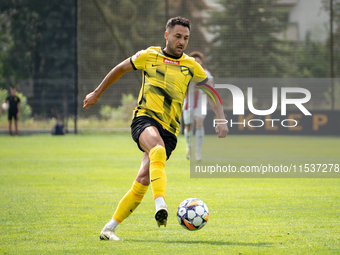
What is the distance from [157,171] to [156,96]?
767 millimetres

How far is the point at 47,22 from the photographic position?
34.1 meters

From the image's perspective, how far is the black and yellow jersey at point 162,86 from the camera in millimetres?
4393

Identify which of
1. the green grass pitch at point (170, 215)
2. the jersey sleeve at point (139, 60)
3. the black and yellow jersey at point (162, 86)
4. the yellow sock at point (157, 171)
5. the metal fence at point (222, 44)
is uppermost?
the metal fence at point (222, 44)

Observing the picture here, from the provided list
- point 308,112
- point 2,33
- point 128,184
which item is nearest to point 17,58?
point 2,33

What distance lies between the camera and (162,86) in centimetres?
443

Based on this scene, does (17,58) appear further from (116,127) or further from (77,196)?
(77,196)

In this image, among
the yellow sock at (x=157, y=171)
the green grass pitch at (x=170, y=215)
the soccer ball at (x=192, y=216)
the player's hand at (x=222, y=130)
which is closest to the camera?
the yellow sock at (x=157, y=171)

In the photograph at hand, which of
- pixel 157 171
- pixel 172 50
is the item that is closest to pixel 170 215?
A: pixel 157 171

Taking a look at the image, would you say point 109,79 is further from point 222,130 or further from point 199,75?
point 222,130

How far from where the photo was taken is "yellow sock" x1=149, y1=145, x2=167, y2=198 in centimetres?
388

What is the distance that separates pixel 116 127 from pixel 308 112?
29.1 ft

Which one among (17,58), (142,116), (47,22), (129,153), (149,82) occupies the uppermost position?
(47,22)

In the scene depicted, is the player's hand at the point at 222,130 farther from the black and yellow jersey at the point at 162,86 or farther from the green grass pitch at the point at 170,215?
the green grass pitch at the point at 170,215

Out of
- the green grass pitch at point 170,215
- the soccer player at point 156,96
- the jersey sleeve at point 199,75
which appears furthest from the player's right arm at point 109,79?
the green grass pitch at point 170,215
